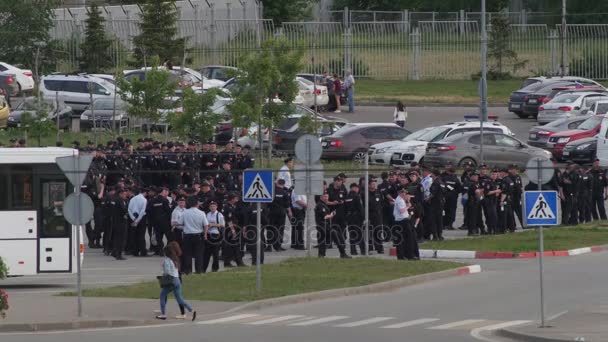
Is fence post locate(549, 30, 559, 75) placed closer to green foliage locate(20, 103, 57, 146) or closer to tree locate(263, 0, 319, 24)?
tree locate(263, 0, 319, 24)

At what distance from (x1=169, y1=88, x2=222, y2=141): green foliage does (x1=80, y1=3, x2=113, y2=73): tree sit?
18.7 meters

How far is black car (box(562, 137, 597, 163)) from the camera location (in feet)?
150

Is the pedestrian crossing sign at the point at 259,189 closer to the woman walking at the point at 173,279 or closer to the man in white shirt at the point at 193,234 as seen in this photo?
the woman walking at the point at 173,279

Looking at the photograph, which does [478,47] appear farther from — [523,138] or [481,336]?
[481,336]

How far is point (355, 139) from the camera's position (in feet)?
149

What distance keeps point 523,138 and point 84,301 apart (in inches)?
1204

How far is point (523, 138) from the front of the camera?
52.7 metres

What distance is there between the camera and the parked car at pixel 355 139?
4491cm

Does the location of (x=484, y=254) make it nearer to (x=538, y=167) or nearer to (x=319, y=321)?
(x=538, y=167)

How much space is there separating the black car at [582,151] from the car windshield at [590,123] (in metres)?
1.69

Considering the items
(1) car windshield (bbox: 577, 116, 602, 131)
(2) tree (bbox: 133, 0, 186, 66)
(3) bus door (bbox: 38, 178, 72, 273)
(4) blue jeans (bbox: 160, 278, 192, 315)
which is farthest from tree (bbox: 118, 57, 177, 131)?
(4) blue jeans (bbox: 160, 278, 192, 315)

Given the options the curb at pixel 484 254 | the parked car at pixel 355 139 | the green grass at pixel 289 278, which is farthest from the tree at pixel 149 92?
the green grass at pixel 289 278

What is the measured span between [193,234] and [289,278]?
8.80 ft

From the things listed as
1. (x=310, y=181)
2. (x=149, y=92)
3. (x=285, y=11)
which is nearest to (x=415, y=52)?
(x=285, y=11)
